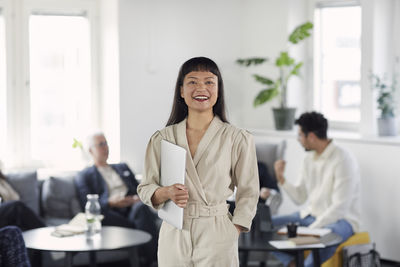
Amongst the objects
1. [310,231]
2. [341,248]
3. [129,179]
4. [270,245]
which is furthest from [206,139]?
[129,179]

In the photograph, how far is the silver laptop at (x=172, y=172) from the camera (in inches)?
97.7

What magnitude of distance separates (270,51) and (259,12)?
0.40 meters

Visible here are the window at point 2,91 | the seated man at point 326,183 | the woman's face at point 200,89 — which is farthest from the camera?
the window at point 2,91

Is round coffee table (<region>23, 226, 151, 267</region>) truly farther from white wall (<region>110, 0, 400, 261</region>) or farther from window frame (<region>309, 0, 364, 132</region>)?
window frame (<region>309, 0, 364, 132</region>)

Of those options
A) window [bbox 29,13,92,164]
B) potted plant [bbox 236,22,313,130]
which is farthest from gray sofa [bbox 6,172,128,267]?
potted plant [bbox 236,22,313,130]

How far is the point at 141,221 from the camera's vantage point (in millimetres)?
5543

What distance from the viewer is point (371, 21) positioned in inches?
236

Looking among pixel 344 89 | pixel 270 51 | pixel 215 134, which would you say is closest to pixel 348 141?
pixel 344 89

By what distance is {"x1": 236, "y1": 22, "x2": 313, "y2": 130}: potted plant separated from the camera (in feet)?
21.1

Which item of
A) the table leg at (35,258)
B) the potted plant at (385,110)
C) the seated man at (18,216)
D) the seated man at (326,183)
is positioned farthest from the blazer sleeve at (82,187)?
the potted plant at (385,110)

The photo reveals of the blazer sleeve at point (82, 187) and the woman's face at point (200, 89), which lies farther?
the blazer sleeve at point (82, 187)

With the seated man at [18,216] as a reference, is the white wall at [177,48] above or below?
above

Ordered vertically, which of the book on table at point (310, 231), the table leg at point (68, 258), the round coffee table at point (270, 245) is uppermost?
the book on table at point (310, 231)

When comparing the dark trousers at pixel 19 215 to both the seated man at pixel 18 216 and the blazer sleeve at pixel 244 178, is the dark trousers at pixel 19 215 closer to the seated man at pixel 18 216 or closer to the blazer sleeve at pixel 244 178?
the seated man at pixel 18 216
